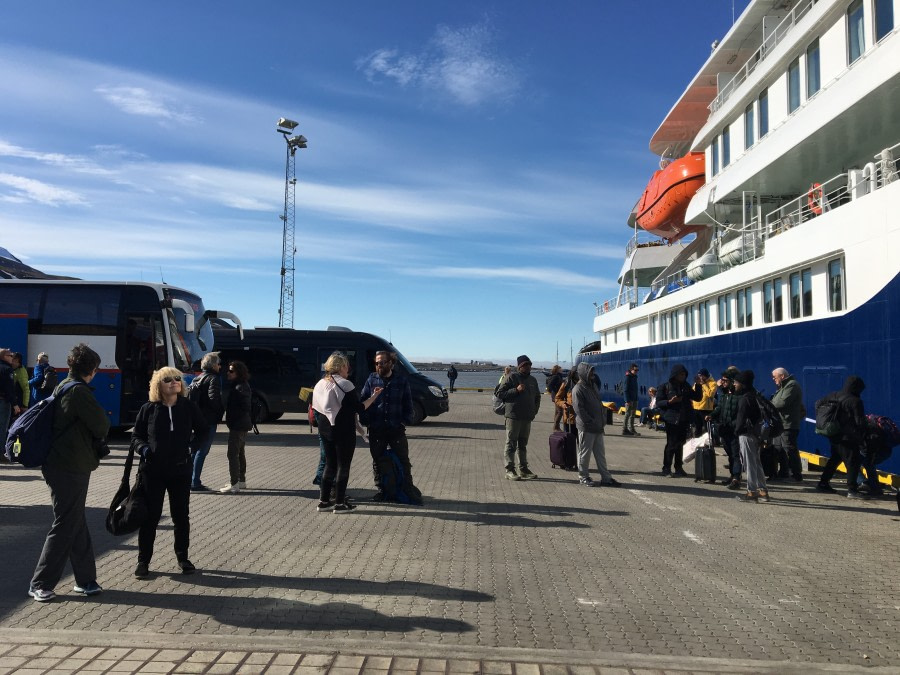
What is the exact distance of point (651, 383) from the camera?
914 inches

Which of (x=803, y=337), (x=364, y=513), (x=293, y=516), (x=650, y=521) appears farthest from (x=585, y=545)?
(x=803, y=337)

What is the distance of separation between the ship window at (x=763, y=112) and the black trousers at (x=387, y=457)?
12704 millimetres

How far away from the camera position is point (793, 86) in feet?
50.9

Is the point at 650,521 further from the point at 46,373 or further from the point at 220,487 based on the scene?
the point at 46,373

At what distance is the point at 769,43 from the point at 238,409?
15824mm

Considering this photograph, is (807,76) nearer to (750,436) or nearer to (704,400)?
(704,400)

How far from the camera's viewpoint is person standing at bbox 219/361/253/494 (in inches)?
371

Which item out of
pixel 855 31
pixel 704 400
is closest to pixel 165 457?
pixel 704 400

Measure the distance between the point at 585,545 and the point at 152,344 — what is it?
39.2ft

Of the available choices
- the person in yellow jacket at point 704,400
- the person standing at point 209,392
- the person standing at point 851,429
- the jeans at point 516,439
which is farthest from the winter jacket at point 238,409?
the person standing at point 851,429

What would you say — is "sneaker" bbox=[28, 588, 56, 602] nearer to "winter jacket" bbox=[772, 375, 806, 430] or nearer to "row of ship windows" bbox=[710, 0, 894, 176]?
"winter jacket" bbox=[772, 375, 806, 430]

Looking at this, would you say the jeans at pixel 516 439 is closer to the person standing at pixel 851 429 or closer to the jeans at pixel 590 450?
the jeans at pixel 590 450

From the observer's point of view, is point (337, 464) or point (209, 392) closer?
point (337, 464)

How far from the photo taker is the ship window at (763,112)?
16766 millimetres
